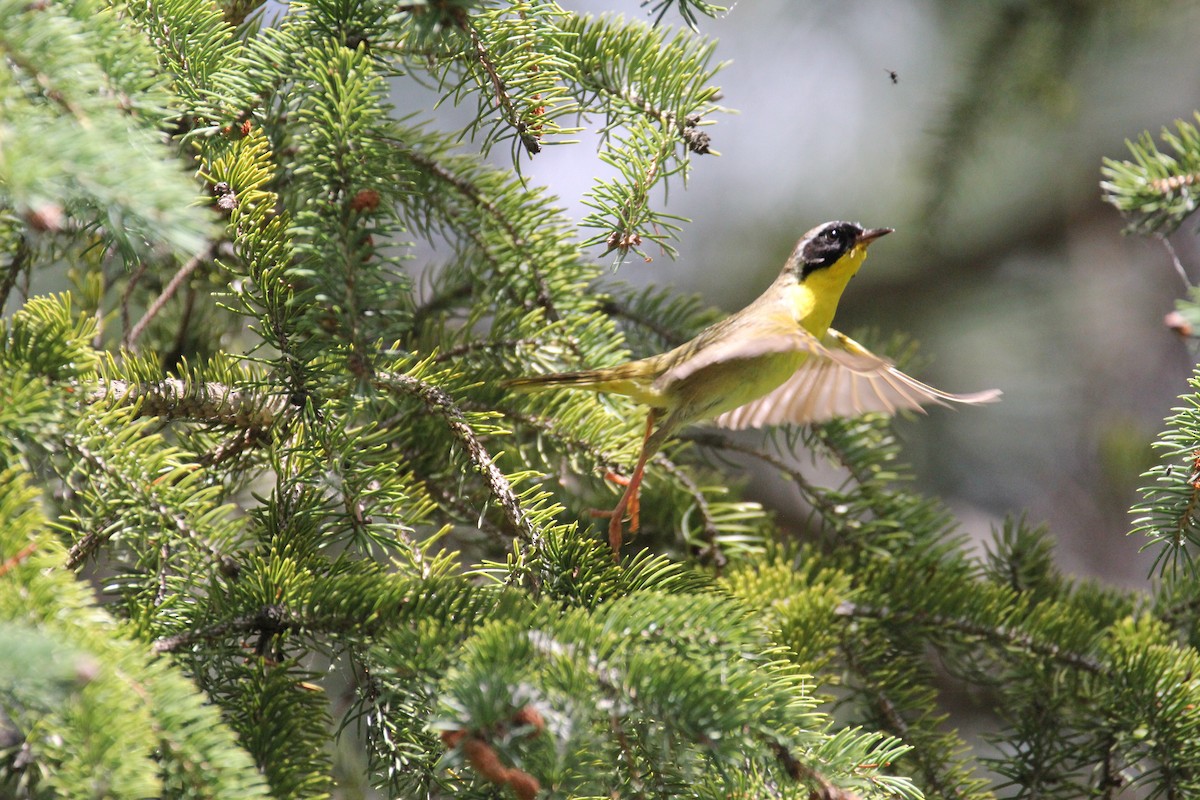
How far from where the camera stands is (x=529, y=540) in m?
1.45

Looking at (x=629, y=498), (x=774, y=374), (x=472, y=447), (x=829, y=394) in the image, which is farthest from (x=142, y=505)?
(x=829, y=394)

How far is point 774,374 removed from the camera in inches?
85.3

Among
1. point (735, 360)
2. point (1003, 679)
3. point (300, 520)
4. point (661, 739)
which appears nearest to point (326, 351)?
point (300, 520)

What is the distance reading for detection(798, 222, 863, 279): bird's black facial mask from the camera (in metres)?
2.49

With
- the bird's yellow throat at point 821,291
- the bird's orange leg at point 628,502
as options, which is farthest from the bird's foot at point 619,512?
the bird's yellow throat at point 821,291

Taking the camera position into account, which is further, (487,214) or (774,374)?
(774,374)

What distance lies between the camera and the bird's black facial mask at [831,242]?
249 cm

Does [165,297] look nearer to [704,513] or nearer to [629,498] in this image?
[629,498]

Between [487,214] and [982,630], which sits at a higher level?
[487,214]

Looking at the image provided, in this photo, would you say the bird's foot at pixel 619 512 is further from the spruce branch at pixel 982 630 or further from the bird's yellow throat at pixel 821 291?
the bird's yellow throat at pixel 821 291

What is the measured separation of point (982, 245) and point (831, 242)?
210 centimetres

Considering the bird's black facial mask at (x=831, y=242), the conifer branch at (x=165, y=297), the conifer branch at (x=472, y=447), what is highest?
the bird's black facial mask at (x=831, y=242)

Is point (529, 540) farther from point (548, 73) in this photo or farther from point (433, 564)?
point (548, 73)

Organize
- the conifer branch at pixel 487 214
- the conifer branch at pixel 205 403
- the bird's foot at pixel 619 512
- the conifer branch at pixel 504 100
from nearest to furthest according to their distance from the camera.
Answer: the conifer branch at pixel 504 100, the conifer branch at pixel 205 403, the bird's foot at pixel 619 512, the conifer branch at pixel 487 214
